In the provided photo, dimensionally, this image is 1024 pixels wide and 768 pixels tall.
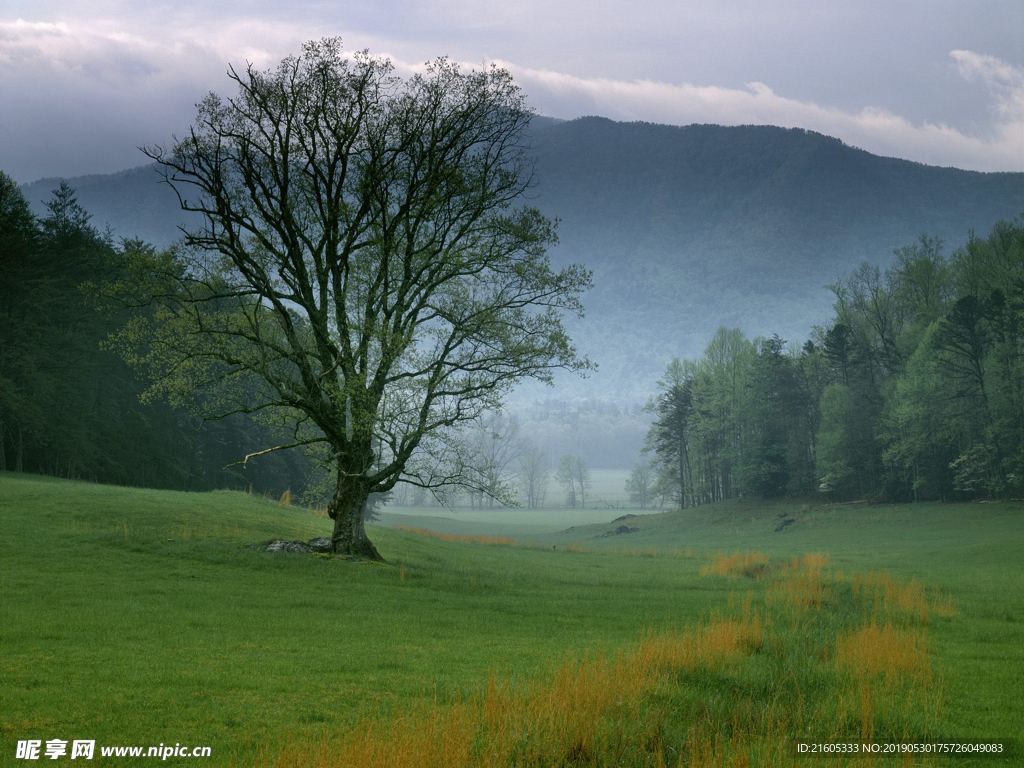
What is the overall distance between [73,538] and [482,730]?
21.8 metres

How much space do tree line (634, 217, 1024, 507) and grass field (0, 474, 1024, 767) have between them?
32.3 metres

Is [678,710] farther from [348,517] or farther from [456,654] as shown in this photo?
[348,517]

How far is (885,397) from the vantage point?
225 feet

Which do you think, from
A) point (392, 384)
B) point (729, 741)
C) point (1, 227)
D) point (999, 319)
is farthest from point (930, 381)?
point (1, 227)

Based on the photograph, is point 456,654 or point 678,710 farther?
point 456,654

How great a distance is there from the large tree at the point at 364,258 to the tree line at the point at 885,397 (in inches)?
1678

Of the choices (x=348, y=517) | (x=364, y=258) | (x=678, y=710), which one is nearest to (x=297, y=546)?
(x=348, y=517)

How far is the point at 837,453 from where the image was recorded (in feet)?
224

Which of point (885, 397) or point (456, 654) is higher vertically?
point (885, 397)

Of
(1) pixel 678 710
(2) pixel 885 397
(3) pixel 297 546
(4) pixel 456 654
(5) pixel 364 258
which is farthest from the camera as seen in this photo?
(2) pixel 885 397

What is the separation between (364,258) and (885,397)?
5682 centimetres

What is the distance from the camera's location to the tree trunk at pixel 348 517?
26.8m

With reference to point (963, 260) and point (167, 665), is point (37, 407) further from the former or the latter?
point (963, 260)

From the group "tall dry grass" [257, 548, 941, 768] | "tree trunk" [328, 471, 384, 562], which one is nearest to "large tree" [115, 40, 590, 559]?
"tree trunk" [328, 471, 384, 562]
